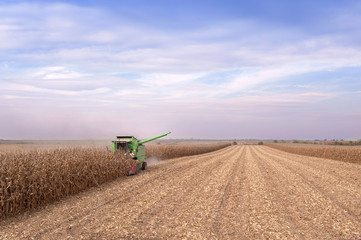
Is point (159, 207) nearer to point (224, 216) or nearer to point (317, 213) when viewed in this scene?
point (224, 216)

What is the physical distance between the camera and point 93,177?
41.1 ft

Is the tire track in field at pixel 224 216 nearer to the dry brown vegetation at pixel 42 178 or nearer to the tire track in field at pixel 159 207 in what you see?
the tire track in field at pixel 159 207

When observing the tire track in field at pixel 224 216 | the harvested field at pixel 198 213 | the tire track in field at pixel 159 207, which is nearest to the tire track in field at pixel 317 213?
the harvested field at pixel 198 213

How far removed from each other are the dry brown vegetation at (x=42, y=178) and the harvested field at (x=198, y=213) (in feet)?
1.53

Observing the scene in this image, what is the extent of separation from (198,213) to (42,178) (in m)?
5.55

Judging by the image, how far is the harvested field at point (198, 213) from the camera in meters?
6.86

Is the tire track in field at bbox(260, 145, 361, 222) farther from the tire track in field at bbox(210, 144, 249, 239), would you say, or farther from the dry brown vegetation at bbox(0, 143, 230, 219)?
the dry brown vegetation at bbox(0, 143, 230, 219)

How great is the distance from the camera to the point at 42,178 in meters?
9.42

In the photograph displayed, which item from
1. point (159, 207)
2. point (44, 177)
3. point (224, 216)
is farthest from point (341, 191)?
point (44, 177)

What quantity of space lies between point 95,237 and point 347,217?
727 cm

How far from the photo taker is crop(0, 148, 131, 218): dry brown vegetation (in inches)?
330

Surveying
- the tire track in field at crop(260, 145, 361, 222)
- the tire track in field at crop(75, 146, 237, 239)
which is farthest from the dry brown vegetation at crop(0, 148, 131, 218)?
the tire track in field at crop(260, 145, 361, 222)

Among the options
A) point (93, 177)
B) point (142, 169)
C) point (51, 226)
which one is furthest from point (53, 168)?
point (142, 169)

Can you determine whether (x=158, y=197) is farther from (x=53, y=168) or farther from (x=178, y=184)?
(x=53, y=168)
